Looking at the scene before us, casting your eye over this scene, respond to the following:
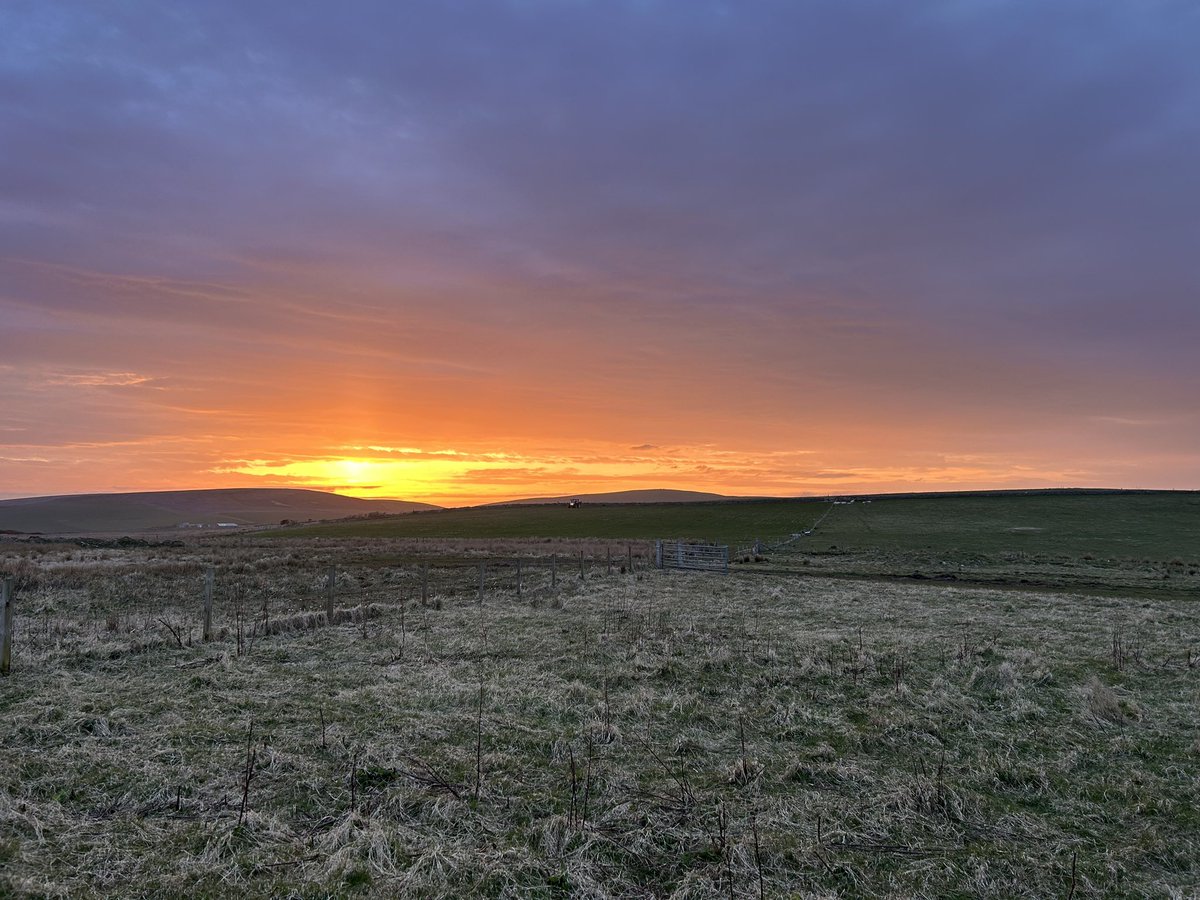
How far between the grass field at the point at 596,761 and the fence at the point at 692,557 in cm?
2164

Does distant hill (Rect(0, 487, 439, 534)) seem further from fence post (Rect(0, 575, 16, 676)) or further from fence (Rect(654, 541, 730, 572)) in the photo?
fence post (Rect(0, 575, 16, 676))

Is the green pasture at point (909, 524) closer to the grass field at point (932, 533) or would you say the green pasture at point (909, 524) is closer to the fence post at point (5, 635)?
the grass field at point (932, 533)

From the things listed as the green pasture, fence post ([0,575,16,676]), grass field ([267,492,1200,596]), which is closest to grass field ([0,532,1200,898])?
fence post ([0,575,16,676])

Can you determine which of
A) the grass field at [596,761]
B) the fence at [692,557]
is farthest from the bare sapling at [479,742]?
the fence at [692,557]

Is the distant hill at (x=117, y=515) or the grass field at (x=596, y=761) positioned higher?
the grass field at (x=596, y=761)

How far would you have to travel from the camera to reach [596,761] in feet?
28.5

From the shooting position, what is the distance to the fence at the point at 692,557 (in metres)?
39.8

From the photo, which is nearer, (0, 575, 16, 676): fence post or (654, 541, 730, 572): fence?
(0, 575, 16, 676): fence post

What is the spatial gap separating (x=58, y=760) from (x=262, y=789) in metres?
2.75

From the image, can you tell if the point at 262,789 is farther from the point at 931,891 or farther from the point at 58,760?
the point at 931,891

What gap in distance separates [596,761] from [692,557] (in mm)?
33490

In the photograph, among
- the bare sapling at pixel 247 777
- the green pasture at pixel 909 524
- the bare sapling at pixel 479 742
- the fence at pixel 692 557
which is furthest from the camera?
the green pasture at pixel 909 524

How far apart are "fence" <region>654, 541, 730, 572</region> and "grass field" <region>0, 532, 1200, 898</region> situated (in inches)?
852

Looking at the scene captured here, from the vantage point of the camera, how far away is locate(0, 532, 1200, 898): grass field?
614 cm
